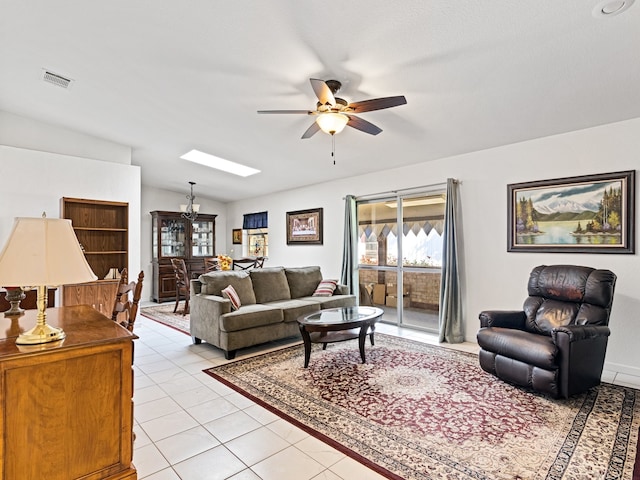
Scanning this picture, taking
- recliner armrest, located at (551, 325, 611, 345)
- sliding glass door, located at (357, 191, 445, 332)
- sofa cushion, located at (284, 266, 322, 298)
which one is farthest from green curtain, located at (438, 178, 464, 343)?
sofa cushion, located at (284, 266, 322, 298)

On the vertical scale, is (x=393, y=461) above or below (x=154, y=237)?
below

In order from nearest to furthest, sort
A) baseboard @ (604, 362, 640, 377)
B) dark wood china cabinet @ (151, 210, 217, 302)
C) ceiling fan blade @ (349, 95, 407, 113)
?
1. ceiling fan blade @ (349, 95, 407, 113)
2. baseboard @ (604, 362, 640, 377)
3. dark wood china cabinet @ (151, 210, 217, 302)

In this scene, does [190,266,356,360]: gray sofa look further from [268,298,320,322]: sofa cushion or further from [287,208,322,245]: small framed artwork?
[287,208,322,245]: small framed artwork

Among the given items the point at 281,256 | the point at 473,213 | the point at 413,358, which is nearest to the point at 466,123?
the point at 473,213

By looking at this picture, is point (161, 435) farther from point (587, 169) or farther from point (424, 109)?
point (587, 169)

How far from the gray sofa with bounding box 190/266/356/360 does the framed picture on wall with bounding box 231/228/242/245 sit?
3.79m

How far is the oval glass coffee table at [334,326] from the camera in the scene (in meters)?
3.54

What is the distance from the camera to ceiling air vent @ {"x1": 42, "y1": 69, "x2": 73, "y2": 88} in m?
3.65

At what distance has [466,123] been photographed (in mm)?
3791

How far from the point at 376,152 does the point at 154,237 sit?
5755 mm

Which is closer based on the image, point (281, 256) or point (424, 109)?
point (424, 109)

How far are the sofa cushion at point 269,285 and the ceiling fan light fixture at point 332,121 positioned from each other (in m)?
2.62

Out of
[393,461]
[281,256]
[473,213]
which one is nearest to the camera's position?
[393,461]

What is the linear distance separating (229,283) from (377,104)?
294 cm
